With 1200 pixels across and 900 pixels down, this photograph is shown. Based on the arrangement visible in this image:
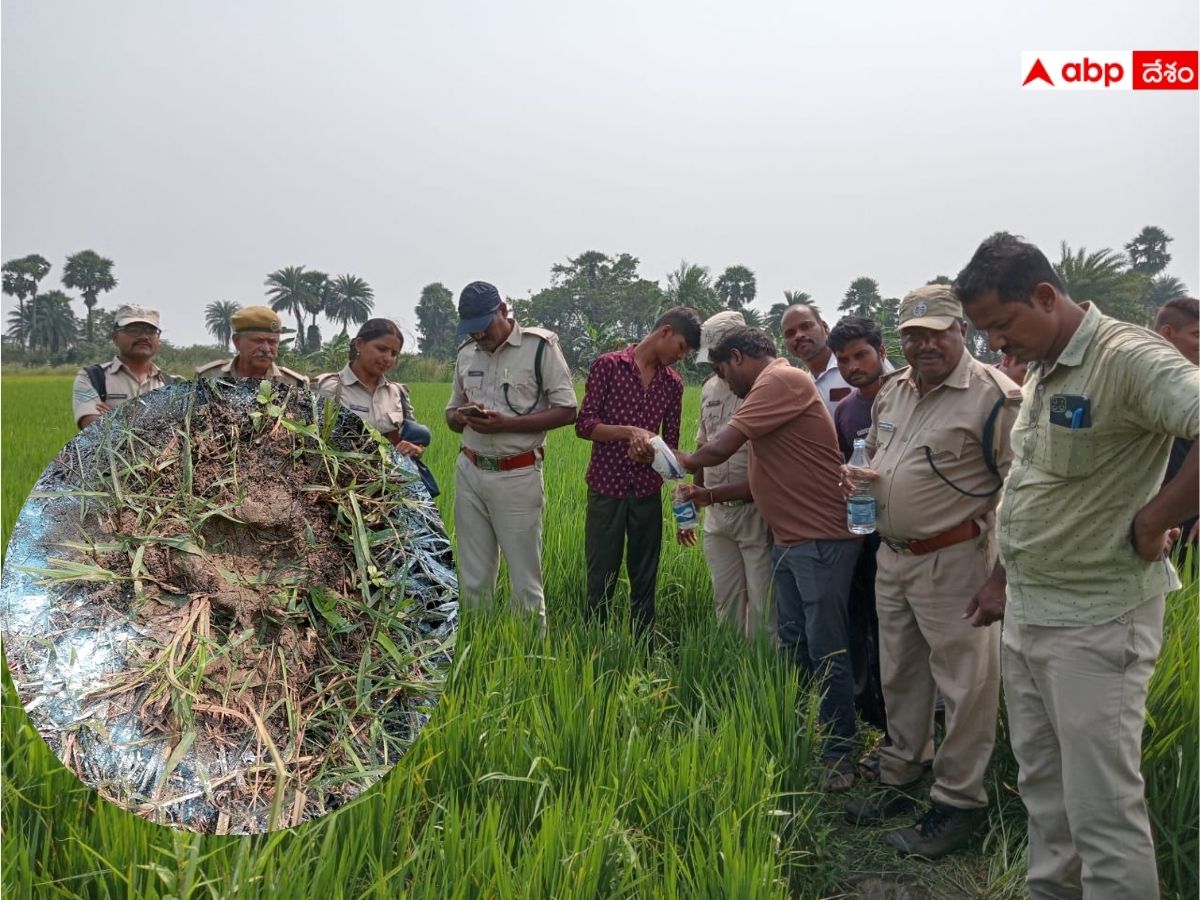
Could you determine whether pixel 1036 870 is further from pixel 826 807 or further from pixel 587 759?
pixel 587 759

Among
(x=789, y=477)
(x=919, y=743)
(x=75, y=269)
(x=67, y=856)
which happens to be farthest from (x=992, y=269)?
(x=75, y=269)

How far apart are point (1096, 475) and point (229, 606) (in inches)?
72.8

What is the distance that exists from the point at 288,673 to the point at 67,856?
0.68 m

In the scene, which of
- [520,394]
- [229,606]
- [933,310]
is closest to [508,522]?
[520,394]

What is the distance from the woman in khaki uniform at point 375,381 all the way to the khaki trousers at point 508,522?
447 millimetres

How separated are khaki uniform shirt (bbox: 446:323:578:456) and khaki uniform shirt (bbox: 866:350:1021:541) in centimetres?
163

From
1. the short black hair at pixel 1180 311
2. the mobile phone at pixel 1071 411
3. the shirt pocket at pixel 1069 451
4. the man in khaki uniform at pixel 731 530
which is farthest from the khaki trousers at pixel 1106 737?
the short black hair at pixel 1180 311

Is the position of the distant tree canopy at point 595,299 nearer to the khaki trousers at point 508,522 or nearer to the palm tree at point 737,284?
the palm tree at point 737,284

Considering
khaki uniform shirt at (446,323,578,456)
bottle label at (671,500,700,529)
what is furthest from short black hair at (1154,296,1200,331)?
khaki uniform shirt at (446,323,578,456)

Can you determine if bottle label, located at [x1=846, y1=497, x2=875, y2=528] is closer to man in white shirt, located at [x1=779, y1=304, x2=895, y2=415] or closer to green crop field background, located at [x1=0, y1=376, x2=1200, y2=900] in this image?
green crop field background, located at [x1=0, y1=376, x2=1200, y2=900]

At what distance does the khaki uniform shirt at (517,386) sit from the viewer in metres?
3.74

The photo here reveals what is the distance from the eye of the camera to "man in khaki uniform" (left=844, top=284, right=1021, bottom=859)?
2439 mm

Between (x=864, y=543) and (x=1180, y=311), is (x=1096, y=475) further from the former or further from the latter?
(x=1180, y=311)

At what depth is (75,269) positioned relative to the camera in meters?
67.2
